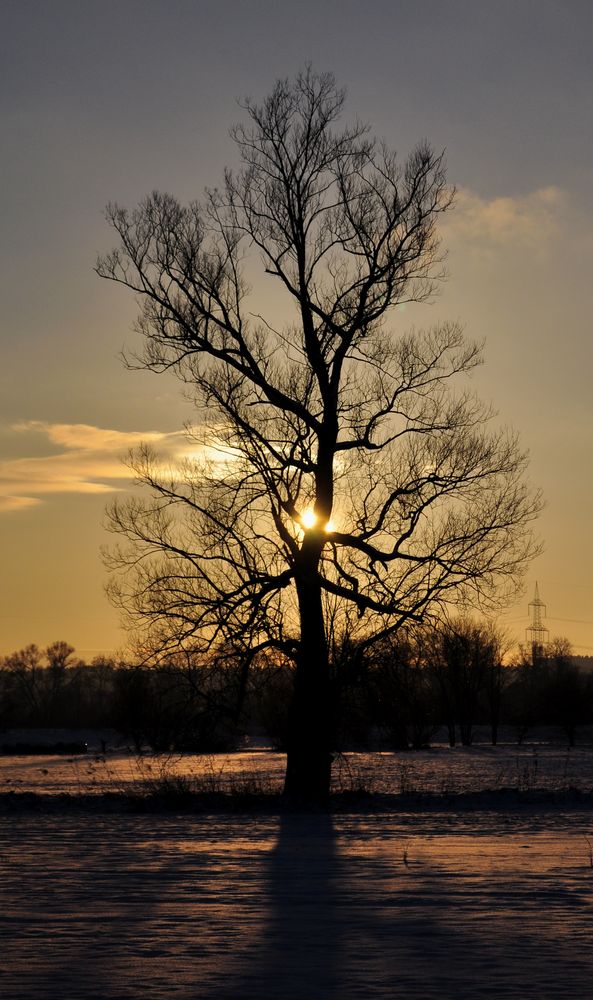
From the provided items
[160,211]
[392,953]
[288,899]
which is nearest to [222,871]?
[288,899]

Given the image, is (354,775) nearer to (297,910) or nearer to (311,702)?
(311,702)

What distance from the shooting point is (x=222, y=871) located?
11672mm

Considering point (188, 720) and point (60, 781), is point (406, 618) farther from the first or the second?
point (60, 781)

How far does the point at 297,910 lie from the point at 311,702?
1246cm

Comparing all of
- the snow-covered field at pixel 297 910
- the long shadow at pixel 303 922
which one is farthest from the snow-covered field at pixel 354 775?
the long shadow at pixel 303 922

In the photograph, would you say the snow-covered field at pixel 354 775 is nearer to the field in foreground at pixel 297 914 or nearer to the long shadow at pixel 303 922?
the field in foreground at pixel 297 914

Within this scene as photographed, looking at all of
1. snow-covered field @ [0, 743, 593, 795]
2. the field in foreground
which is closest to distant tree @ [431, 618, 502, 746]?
snow-covered field @ [0, 743, 593, 795]

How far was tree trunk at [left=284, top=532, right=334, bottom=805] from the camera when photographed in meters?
21.6

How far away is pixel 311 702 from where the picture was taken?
2167 centimetres

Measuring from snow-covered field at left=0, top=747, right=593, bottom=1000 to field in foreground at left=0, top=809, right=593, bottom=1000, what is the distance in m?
0.02

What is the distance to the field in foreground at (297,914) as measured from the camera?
6.78 m

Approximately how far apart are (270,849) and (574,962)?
6940 mm

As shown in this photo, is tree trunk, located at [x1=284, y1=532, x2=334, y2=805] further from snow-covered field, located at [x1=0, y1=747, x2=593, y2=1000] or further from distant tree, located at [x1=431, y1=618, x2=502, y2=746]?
distant tree, located at [x1=431, y1=618, x2=502, y2=746]

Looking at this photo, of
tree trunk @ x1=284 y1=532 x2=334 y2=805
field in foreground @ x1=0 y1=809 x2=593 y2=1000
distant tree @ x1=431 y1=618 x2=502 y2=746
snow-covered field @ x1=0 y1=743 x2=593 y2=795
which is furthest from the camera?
distant tree @ x1=431 y1=618 x2=502 y2=746
